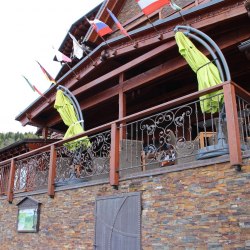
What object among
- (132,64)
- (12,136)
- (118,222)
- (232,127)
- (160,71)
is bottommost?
(118,222)

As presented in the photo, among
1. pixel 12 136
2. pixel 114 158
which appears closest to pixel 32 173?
pixel 114 158

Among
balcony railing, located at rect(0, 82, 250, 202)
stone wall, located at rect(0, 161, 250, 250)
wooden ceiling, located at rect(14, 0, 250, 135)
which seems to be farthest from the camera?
wooden ceiling, located at rect(14, 0, 250, 135)

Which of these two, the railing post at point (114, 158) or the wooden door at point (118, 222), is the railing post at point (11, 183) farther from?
the railing post at point (114, 158)

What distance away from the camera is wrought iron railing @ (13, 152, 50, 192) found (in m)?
8.79

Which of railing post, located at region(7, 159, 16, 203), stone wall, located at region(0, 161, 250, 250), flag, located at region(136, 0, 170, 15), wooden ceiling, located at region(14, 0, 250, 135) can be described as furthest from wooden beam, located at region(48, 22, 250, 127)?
stone wall, located at region(0, 161, 250, 250)

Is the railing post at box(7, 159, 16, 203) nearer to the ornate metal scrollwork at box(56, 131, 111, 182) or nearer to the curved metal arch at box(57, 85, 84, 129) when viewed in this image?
the ornate metal scrollwork at box(56, 131, 111, 182)

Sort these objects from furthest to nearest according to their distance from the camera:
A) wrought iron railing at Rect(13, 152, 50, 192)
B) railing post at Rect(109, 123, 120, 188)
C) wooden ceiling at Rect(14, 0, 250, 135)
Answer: wrought iron railing at Rect(13, 152, 50, 192), wooden ceiling at Rect(14, 0, 250, 135), railing post at Rect(109, 123, 120, 188)

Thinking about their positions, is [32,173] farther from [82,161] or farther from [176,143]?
[176,143]

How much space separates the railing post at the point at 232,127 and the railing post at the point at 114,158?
2.35m

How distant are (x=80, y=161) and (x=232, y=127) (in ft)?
12.7

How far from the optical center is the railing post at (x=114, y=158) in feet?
20.1

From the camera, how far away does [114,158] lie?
20.6 feet

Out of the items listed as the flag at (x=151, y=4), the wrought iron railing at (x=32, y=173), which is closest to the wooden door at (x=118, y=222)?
the wrought iron railing at (x=32, y=173)

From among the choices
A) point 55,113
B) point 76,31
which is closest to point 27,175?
point 55,113
